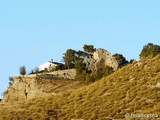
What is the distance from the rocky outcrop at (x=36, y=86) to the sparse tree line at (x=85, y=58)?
166 centimetres

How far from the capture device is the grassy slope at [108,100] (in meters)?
40.2

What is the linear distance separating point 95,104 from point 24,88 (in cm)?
3052

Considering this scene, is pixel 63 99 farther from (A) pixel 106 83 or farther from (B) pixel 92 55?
(B) pixel 92 55

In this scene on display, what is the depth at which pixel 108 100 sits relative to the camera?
4359 centimetres

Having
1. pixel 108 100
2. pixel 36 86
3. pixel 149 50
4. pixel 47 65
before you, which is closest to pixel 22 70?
pixel 47 65

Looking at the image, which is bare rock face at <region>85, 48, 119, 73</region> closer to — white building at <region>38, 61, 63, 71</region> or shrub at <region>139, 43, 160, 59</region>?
shrub at <region>139, 43, 160, 59</region>

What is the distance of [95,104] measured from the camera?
43.4 meters

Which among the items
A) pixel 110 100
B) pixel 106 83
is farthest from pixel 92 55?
pixel 110 100

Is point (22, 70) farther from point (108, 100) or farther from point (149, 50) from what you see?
point (108, 100)

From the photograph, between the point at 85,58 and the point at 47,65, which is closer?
the point at 85,58

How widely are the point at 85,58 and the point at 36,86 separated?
12848 mm

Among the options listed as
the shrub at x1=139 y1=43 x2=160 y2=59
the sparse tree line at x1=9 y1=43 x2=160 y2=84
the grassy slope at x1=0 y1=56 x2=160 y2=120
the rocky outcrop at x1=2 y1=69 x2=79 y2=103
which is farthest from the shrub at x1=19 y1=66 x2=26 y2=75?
the grassy slope at x1=0 y1=56 x2=160 y2=120

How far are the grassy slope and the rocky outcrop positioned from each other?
1579 centimetres

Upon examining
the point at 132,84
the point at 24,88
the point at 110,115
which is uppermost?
the point at 24,88
